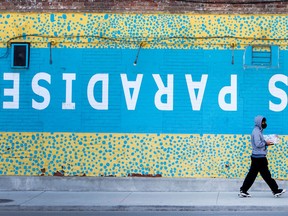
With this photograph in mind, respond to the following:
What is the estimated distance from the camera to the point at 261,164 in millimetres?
15227

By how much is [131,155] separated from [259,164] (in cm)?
320

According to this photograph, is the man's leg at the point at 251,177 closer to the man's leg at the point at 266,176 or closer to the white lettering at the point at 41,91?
the man's leg at the point at 266,176

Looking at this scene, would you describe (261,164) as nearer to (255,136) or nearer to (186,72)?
(255,136)

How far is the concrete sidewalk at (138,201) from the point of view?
14.0 meters

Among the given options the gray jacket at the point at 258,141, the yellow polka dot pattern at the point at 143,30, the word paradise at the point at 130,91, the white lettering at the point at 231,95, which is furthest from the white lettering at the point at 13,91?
the gray jacket at the point at 258,141

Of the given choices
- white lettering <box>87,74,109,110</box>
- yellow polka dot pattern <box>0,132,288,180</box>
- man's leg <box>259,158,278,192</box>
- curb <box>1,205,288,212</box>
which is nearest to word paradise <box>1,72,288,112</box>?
white lettering <box>87,74,109,110</box>

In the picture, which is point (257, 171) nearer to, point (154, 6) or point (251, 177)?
point (251, 177)

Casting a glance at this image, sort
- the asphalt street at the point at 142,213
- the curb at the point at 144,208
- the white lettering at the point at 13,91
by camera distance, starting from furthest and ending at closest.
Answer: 1. the white lettering at the point at 13,91
2. the curb at the point at 144,208
3. the asphalt street at the point at 142,213

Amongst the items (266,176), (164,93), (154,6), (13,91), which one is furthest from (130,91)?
(266,176)

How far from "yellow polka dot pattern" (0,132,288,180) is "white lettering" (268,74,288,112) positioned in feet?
2.49

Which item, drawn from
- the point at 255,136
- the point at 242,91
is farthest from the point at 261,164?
the point at 242,91

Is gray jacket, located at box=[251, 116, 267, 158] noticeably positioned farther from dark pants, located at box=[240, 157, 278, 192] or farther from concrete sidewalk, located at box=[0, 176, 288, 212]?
concrete sidewalk, located at box=[0, 176, 288, 212]

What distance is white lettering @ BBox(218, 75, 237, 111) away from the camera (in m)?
16.7

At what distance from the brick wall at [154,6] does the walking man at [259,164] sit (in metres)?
2.97
